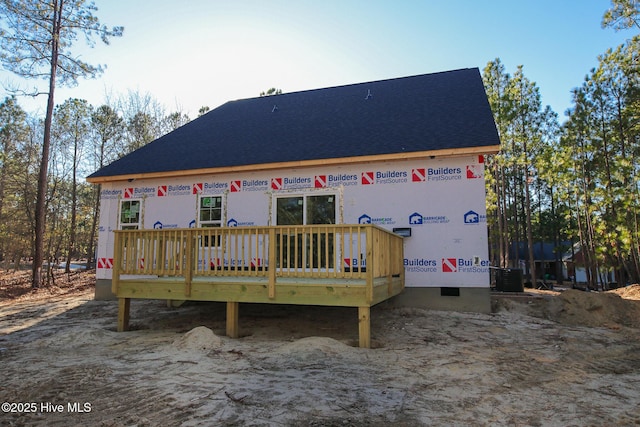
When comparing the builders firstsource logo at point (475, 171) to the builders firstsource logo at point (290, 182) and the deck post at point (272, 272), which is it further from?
the deck post at point (272, 272)

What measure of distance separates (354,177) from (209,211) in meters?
4.38

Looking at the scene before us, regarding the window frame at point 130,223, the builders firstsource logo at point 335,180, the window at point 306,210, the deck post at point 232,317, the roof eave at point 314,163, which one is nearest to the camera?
the deck post at point 232,317

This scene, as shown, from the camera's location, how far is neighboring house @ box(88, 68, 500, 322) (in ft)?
28.7

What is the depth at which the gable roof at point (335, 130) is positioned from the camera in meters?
9.30

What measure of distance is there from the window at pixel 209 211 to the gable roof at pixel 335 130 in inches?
34.6

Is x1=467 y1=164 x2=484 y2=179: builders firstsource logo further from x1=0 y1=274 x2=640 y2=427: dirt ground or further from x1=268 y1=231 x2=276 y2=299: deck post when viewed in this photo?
x1=268 y1=231 x2=276 y2=299: deck post

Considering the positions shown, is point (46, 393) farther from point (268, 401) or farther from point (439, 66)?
point (439, 66)

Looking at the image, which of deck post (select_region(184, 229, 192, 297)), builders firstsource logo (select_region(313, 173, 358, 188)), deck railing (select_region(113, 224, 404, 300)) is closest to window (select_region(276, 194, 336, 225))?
builders firstsource logo (select_region(313, 173, 358, 188))

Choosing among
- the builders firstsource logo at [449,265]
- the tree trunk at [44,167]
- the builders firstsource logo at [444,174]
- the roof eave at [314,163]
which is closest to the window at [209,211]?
the roof eave at [314,163]

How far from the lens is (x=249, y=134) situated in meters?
12.4

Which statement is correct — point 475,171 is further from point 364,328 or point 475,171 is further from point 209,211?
point 209,211

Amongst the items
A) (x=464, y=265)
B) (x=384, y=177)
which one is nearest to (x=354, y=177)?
(x=384, y=177)

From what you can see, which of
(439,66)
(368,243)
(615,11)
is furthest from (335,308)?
(615,11)

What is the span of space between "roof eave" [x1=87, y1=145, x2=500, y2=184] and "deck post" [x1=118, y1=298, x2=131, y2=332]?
4.36 m
